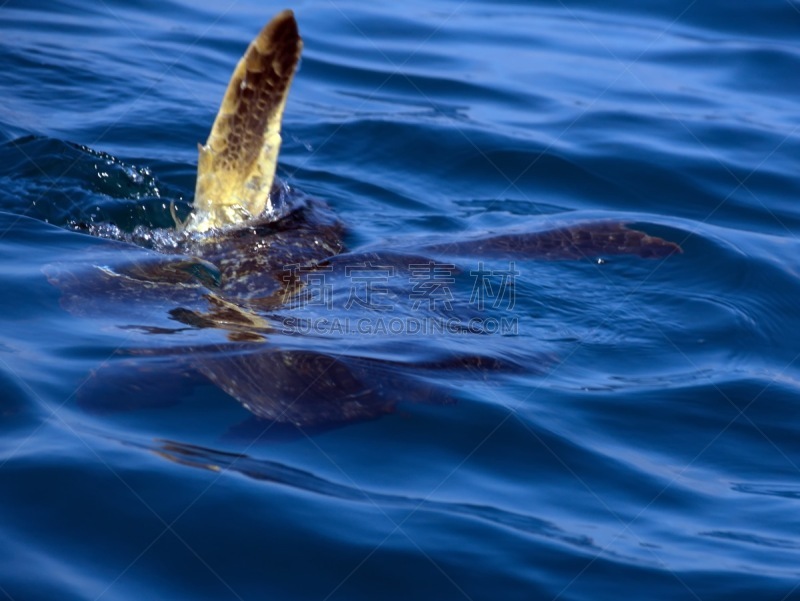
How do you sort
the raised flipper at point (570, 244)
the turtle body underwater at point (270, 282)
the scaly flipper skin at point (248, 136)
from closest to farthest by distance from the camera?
the turtle body underwater at point (270, 282), the scaly flipper skin at point (248, 136), the raised flipper at point (570, 244)

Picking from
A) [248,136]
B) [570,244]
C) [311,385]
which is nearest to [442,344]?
[311,385]

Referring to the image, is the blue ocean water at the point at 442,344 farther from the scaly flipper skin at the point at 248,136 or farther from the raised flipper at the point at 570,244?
the scaly flipper skin at the point at 248,136

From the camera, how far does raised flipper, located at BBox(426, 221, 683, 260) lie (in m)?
5.68

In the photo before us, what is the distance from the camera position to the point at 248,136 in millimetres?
5094

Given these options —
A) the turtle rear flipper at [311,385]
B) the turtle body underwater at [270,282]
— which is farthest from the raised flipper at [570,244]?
the turtle rear flipper at [311,385]

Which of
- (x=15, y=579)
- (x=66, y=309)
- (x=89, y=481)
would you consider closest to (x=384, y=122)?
(x=66, y=309)

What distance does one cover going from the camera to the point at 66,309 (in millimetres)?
4398

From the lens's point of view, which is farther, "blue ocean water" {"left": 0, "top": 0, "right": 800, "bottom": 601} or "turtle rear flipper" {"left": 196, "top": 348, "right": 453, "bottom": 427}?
"turtle rear flipper" {"left": 196, "top": 348, "right": 453, "bottom": 427}

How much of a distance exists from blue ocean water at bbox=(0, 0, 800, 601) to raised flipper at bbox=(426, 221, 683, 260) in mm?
80

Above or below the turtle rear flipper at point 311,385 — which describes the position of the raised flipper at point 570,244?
above

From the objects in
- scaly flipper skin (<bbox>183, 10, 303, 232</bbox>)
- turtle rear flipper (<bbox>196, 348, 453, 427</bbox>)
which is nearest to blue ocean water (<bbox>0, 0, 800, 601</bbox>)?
turtle rear flipper (<bbox>196, 348, 453, 427</bbox>)

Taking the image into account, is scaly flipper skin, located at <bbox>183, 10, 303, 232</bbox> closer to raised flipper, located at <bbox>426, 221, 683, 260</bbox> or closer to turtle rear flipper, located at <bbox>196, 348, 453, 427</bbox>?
raised flipper, located at <bbox>426, 221, 683, 260</bbox>

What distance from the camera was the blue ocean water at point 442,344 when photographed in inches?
122

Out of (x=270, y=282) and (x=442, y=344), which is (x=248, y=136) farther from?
(x=442, y=344)
